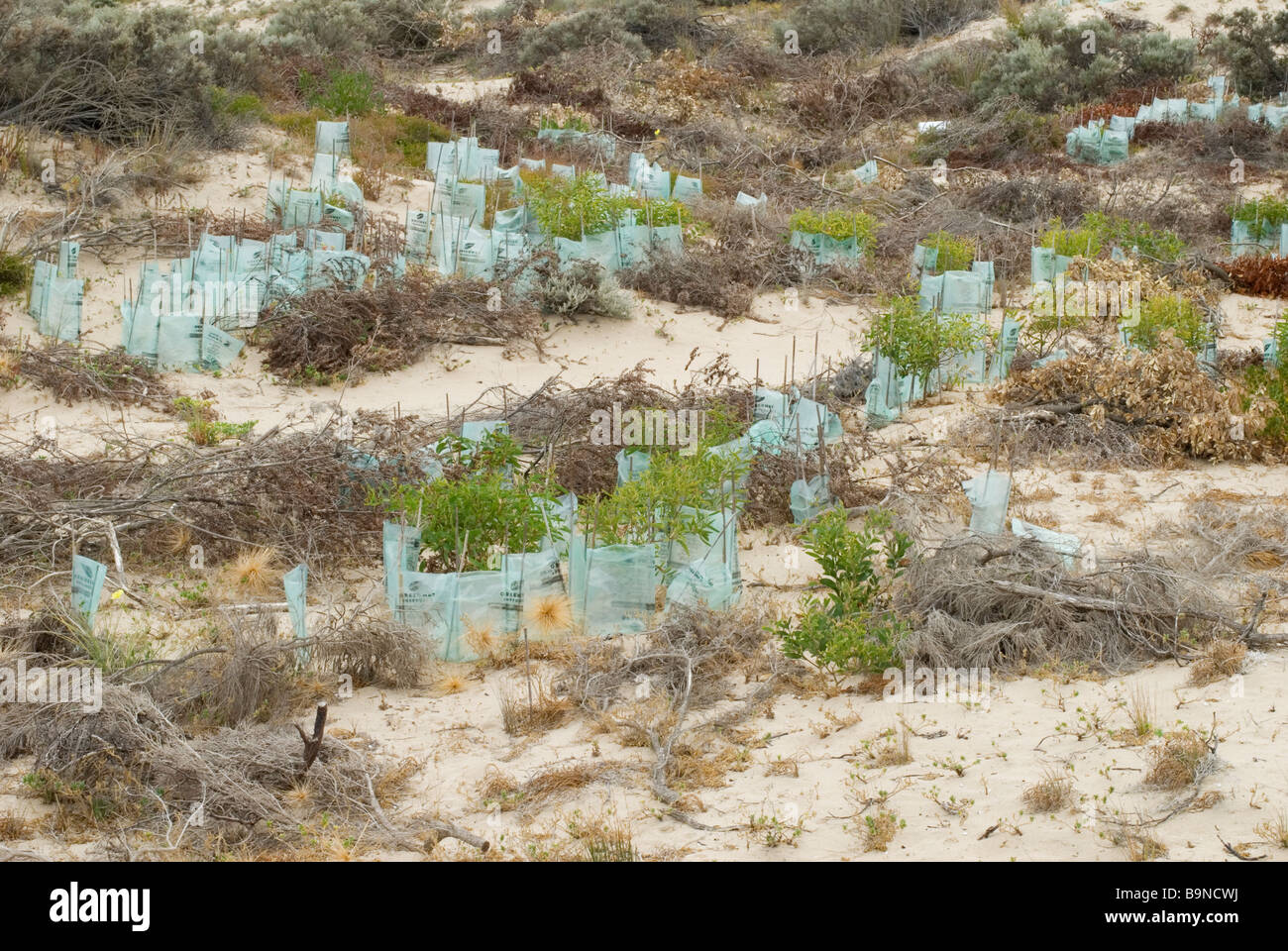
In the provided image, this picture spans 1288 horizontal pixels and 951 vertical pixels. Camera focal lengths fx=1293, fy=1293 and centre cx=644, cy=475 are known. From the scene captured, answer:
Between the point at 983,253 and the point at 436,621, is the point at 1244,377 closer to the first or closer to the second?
the point at 983,253

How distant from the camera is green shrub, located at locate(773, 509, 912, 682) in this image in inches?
209

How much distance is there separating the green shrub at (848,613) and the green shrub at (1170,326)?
160 inches

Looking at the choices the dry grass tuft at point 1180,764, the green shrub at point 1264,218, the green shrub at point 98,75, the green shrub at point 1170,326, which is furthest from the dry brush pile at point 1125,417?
the green shrub at point 98,75

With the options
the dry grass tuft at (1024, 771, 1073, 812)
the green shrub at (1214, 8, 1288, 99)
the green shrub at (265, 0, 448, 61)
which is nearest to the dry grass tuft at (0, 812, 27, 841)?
the dry grass tuft at (1024, 771, 1073, 812)

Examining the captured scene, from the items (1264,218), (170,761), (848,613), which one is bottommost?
(170,761)

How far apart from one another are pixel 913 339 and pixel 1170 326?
6.15 ft

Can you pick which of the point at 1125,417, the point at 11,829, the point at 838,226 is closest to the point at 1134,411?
the point at 1125,417

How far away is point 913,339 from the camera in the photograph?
8.85 metres

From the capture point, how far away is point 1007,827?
4121 millimetres

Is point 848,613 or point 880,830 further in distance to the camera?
point 848,613

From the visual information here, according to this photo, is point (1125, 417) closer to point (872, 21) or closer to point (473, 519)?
point (473, 519)

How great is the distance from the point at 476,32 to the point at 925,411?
1501cm

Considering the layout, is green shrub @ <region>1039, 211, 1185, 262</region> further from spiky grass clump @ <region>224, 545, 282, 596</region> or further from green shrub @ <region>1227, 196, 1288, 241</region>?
spiky grass clump @ <region>224, 545, 282, 596</region>
